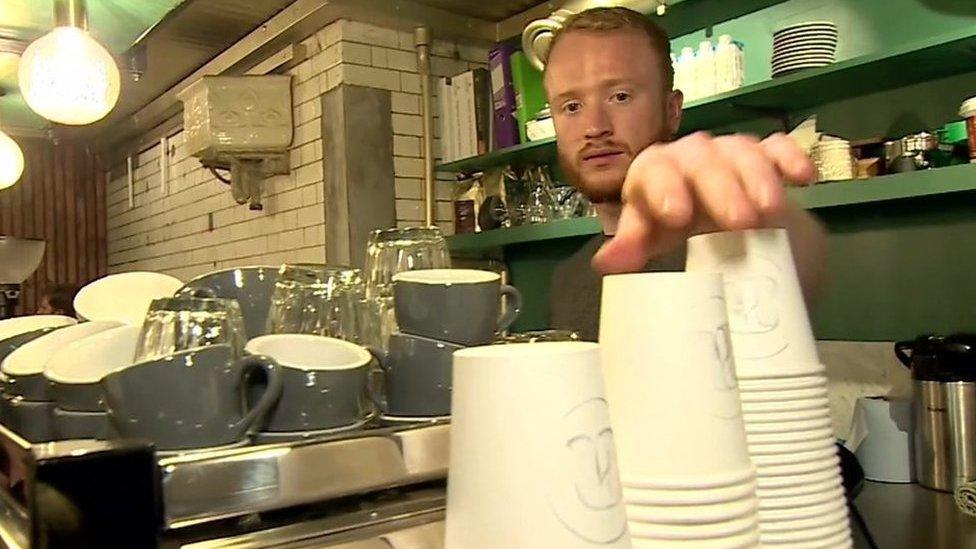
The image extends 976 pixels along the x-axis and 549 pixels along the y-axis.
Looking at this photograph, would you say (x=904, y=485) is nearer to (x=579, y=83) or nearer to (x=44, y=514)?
(x=579, y=83)

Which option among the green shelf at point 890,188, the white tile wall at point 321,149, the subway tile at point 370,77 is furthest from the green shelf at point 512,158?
the green shelf at point 890,188

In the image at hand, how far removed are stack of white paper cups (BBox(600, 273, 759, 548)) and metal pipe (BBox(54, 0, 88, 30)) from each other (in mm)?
1998

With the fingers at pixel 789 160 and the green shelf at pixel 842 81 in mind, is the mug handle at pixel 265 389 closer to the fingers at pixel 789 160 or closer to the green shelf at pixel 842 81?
the fingers at pixel 789 160

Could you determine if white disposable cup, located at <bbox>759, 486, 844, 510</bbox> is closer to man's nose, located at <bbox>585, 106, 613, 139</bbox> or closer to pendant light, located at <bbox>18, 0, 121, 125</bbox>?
man's nose, located at <bbox>585, 106, 613, 139</bbox>

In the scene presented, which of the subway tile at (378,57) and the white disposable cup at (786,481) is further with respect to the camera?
the subway tile at (378,57)

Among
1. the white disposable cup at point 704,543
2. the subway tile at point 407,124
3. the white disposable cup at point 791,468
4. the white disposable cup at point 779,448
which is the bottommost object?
the white disposable cup at point 704,543

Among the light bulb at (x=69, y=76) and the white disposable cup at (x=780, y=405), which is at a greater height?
the light bulb at (x=69, y=76)

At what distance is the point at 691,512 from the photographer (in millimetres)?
418

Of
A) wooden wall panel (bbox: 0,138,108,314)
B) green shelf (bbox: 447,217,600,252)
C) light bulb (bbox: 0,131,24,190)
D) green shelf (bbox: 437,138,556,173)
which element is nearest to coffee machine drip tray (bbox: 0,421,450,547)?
green shelf (bbox: 447,217,600,252)

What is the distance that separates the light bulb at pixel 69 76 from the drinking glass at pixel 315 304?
4.28 ft

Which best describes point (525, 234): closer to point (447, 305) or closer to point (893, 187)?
point (893, 187)

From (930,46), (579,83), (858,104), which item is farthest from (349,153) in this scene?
(930,46)

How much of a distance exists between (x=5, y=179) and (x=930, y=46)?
126 inches

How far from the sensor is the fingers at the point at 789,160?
22.7 inches
